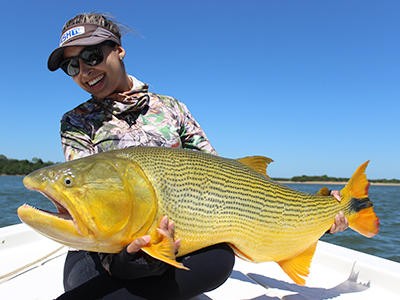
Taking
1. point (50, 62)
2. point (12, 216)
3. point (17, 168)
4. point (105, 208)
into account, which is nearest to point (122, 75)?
point (50, 62)

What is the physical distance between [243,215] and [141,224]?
2.37ft

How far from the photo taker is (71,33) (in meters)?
2.76

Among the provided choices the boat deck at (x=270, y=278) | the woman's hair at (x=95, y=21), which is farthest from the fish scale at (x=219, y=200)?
the woman's hair at (x=95, y=21)

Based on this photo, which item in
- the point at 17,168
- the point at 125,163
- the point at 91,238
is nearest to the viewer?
the point at 91,238

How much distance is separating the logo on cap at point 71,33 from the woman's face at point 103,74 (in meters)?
0.07

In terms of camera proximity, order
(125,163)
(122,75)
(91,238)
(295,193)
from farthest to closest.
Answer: (122,75) → (295,193) → (125,163) → (91,238)

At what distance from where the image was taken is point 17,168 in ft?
278

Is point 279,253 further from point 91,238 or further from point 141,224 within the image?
point 91,238

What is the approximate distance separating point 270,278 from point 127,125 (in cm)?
216

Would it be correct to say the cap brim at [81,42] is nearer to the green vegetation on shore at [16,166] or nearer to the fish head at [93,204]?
the fish head at [93,204]

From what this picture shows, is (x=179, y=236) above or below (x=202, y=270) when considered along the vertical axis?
above

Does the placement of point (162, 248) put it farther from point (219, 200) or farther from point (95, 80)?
point (95, 80)

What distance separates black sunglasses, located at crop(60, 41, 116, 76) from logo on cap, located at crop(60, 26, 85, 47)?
0.42ft

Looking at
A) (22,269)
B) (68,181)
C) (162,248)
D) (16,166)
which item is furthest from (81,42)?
(16,166)
